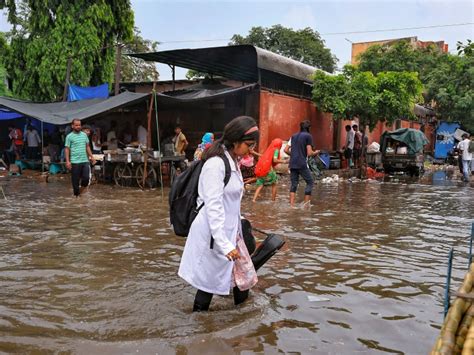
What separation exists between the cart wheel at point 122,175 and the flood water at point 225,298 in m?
4.52

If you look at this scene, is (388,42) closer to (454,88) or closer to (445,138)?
(445,138)

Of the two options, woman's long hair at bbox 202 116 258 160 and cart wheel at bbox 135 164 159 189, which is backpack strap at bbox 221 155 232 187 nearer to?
woman's long hair at bbox 202 116 258 160

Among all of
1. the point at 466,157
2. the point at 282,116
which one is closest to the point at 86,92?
the point at 282,116

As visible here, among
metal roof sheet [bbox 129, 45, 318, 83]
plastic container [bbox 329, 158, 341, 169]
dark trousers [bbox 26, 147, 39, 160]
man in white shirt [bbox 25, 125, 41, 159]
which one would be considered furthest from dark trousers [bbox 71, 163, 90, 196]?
plastic container [bbox 329, 158, 341, 169]

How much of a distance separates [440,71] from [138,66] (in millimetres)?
19602

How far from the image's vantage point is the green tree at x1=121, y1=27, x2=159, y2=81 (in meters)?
32.5

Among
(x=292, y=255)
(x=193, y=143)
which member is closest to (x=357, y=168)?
(x=193, y=143)

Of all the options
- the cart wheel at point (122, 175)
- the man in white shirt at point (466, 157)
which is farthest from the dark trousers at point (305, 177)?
the man in white shirt at point (466, 157)

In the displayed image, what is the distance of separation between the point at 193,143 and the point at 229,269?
14.9 metres

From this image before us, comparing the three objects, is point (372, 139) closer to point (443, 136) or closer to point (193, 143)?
point (443, 136)

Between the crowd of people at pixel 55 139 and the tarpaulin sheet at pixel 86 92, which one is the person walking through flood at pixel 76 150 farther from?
the tarpaulin sheet at pixel 86 92

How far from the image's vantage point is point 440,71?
28.7 meters

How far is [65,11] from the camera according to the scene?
66.5ft

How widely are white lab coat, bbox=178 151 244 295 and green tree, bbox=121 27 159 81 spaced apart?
29657 millimetres
